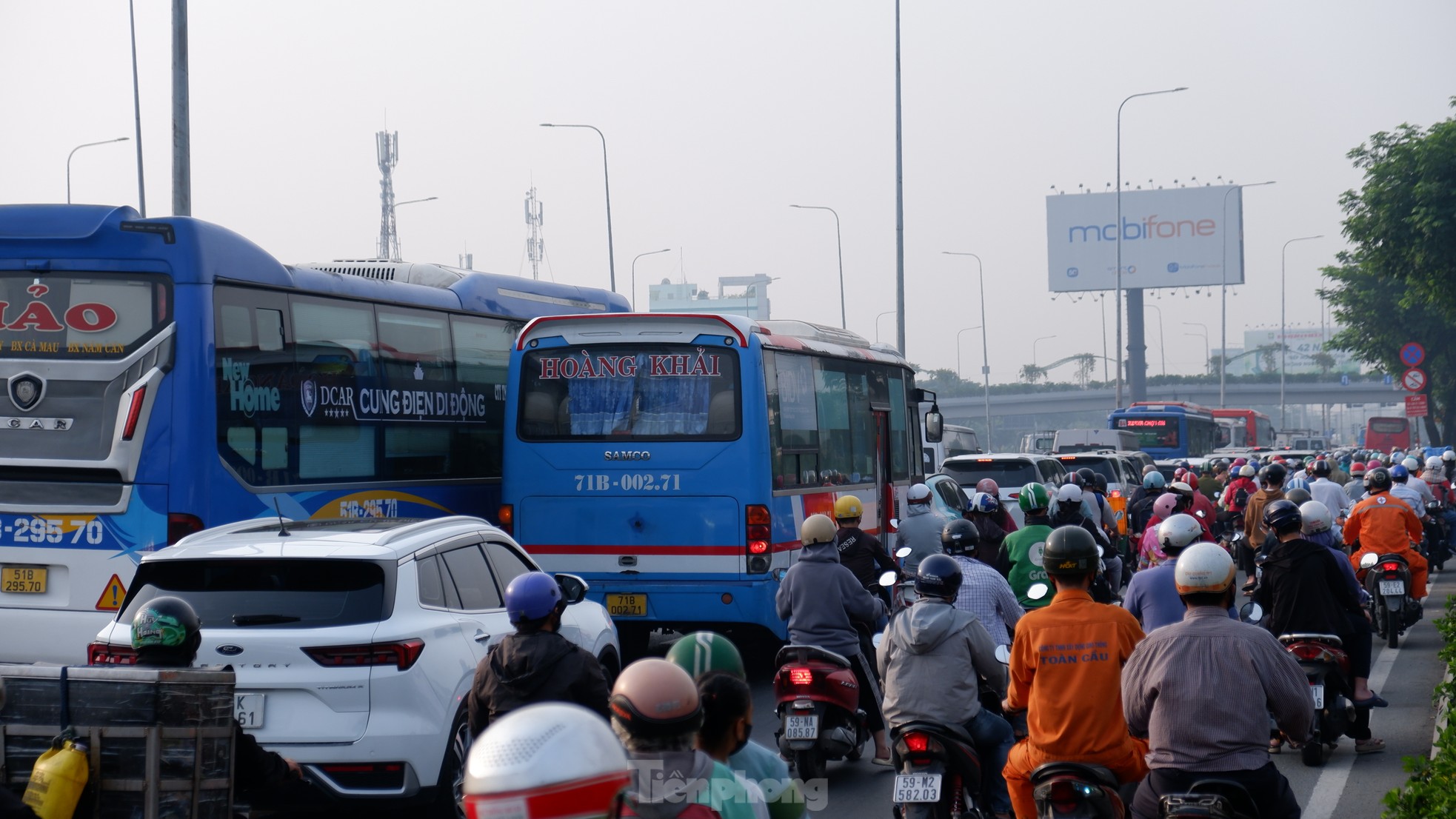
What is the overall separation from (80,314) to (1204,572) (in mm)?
8044

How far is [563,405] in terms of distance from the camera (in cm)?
1262

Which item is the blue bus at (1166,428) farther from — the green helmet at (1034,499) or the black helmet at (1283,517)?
the black helmet at (1283,517)

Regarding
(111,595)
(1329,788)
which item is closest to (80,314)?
(111,595)

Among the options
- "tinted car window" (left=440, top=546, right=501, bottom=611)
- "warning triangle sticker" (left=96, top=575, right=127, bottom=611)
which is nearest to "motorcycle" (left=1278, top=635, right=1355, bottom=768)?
"tinted car window" (left=440, top=546, right=501, bottom=611)

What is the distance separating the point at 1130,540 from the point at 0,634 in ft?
43.4

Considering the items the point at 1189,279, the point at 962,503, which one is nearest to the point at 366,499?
the point at 962,503

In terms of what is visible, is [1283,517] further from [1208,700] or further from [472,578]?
[472,578]

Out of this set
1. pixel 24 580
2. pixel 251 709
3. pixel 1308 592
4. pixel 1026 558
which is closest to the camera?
pixel 251 709

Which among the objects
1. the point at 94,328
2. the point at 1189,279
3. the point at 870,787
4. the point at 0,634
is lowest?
the point at 870,787

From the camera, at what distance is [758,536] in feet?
39.4

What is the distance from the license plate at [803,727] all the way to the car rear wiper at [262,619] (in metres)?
2.58

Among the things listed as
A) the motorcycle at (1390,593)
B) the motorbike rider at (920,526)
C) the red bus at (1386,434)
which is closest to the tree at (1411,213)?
the motorcycle at (1390,593)

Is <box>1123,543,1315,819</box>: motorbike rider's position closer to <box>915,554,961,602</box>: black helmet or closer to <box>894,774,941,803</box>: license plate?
<box>894,774,941,803</box>: license plate

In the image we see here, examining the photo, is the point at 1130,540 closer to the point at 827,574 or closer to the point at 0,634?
the point at 827,574
